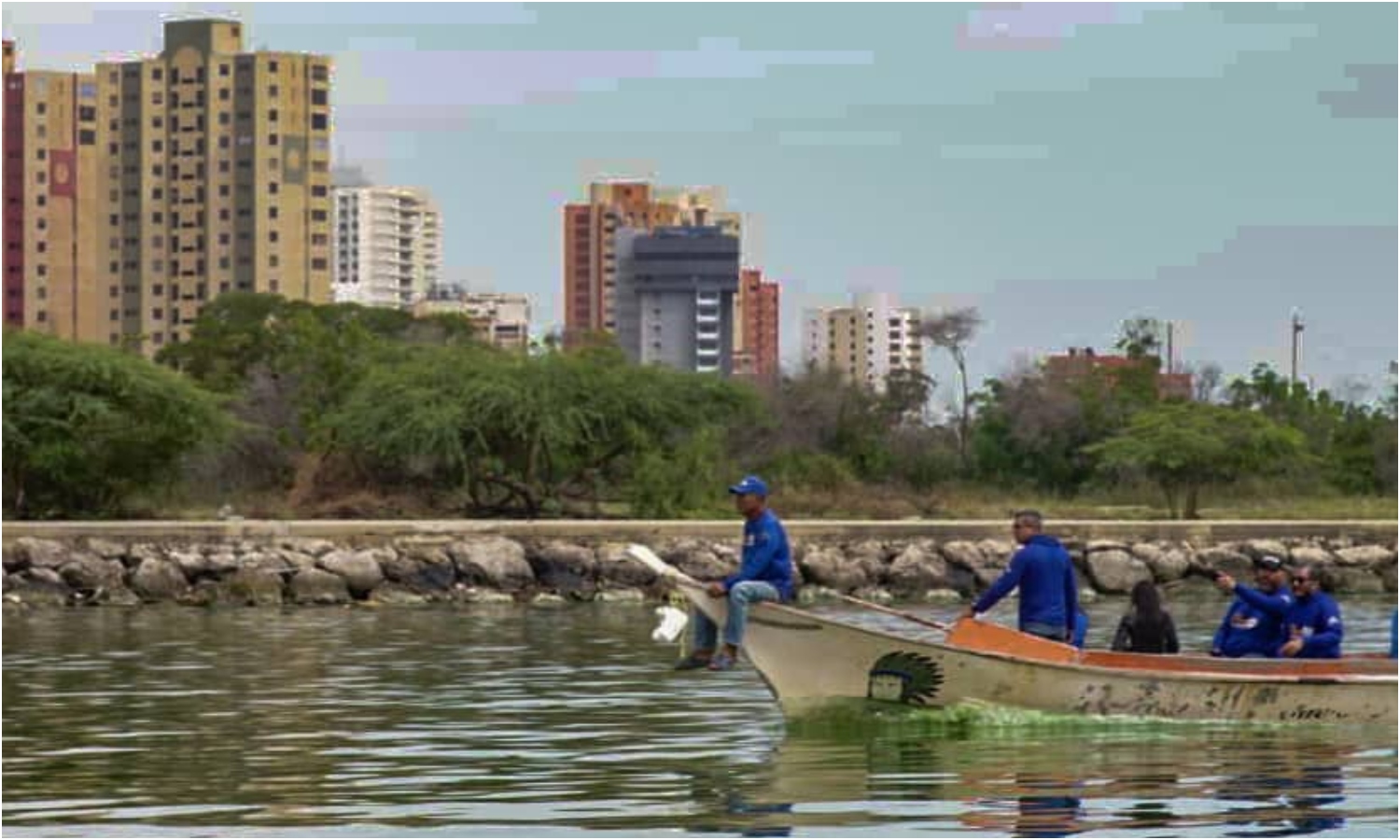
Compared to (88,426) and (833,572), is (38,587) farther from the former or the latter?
(833,572)

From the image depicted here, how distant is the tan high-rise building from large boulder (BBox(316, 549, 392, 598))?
120 m

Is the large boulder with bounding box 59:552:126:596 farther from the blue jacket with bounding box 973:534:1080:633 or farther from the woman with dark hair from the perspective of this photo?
the blue jacket with bounding box 973:534:1080:633

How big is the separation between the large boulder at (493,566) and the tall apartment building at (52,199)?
127 m

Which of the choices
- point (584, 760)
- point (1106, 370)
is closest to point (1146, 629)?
point (584, 760)

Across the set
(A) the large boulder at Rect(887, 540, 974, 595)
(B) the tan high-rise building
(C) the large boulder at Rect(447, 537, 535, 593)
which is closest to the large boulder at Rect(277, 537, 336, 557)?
(C) the large boulder at Rect(447, 537, 535, 593)

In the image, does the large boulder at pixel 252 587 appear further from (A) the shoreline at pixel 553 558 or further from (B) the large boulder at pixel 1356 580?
(B) the large boulder at pixel 1356 580

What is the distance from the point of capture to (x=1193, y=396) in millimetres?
88125

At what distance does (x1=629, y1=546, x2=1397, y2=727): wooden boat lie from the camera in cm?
2153

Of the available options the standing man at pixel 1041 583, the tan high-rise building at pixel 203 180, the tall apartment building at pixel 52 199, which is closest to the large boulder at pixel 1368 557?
the standing man at pixel 1041 583

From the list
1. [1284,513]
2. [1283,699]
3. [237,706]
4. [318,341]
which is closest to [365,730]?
[237,706]

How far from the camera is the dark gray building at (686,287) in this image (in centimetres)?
19388

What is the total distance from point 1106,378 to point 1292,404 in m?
4.91

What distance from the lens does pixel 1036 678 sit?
2158 cm

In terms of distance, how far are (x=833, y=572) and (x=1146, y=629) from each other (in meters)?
21.7
